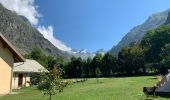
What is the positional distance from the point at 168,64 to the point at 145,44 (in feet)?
171

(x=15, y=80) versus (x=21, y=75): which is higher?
(x=21, y=75)

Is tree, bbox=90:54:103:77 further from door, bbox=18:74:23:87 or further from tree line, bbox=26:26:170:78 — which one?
door, bbox=18:74:23:87

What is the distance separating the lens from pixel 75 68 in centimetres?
13112

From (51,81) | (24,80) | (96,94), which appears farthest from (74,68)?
(51,81)

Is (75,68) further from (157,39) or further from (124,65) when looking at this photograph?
(157,39)

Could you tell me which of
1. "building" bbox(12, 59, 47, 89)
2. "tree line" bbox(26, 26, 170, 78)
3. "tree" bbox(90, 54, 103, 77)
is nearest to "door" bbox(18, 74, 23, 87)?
"building" bbox(12, 59, 47, 89)

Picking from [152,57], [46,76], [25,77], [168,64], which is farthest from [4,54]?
A: [152,57]

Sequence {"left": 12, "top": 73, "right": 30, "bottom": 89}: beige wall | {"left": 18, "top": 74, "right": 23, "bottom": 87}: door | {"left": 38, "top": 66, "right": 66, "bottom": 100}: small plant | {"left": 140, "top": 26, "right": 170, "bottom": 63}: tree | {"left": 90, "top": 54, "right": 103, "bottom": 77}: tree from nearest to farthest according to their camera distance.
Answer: {"left": 38, "top": 66, "right": 66, "bottom": 100}: small plant, {"left": 12, "top": 73, "right": 30, "bottom": 89}: beige wall, {"left": 18, "top": 74, "right": 23, "bottom": 87}: door, {"left": 140, "top": 26, "right": 170, "bottom": 63}: tree, {"left": 90, "top": 54, "right": 103, "bottom": 77}: tree

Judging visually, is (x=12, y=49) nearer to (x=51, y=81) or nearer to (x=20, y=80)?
(x=51, y=81)

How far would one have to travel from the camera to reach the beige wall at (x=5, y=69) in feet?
119

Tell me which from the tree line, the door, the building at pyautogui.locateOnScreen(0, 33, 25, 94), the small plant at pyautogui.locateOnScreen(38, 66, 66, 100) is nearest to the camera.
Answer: the small plant at pyautogui.locateOnScreen(38, 66, 66, 100)

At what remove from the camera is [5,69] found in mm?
36750

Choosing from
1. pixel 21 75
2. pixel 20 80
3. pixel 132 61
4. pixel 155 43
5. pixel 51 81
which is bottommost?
pixel 51 81

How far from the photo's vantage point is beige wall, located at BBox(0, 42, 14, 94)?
119ft
